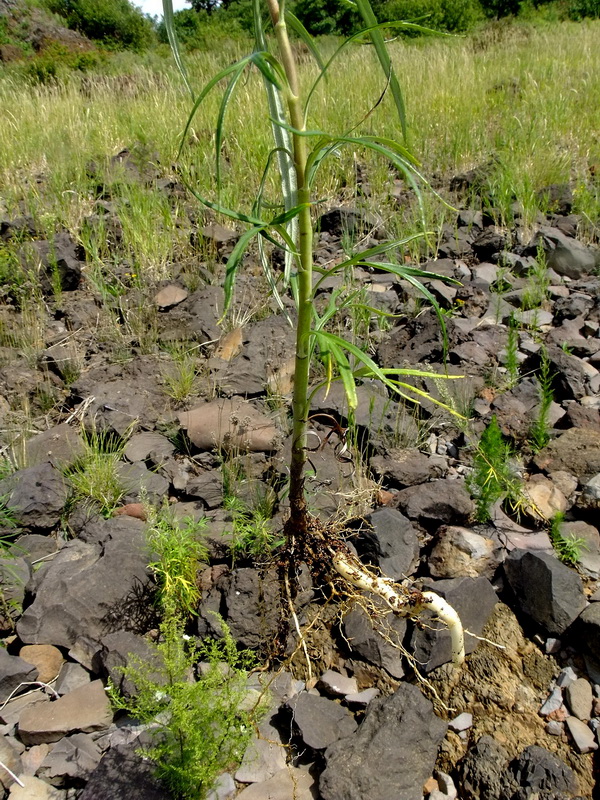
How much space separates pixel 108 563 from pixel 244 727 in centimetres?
72

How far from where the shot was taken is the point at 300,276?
5.27ft

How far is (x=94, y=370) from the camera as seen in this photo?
10.3 feet

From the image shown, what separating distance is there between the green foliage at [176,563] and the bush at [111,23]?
28505 millimetres

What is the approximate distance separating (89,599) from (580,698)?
146 centimetres

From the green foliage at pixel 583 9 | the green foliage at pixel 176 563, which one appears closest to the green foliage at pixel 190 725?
the green foliage at pixel 176 563

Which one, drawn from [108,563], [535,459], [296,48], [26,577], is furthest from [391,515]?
[296,48]

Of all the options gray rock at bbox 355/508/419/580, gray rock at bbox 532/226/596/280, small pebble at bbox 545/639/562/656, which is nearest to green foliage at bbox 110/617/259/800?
gray rock at bbox 355/508/419/580

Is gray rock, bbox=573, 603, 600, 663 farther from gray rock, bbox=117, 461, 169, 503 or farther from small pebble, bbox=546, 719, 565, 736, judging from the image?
gray rock, bbox=117, 461, 169, 503

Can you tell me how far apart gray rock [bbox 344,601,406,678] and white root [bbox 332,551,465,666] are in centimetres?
7

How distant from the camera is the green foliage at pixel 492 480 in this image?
7.22 feet

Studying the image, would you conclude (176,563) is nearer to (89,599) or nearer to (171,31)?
(89,599)

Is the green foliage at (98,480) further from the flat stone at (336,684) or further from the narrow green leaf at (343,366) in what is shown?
the narrow green leaf at (343,366)

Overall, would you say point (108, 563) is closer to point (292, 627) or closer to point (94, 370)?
point (292, 627)

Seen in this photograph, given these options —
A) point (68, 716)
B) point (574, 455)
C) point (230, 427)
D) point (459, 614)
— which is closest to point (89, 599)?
point (68, 716)
